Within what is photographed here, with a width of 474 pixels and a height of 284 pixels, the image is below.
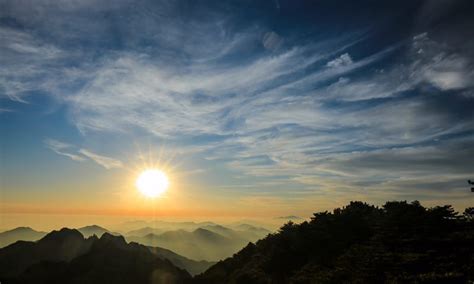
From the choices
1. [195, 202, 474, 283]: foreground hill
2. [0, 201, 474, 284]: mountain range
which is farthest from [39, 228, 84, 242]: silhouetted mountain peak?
[195, 202, 474, 283]: foreground hill

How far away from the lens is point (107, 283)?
74625 millimetres

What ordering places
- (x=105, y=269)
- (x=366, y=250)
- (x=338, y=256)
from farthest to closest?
1. (x=105, y=269)
2. (x=338, y=256)
3. (x=366, y=250)

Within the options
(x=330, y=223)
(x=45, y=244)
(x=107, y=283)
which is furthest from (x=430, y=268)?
(x=45, y=244)

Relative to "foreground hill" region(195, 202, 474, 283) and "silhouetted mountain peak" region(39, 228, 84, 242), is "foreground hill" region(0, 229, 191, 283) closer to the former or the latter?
"foreground hill" region(195, 202, 474, 283)

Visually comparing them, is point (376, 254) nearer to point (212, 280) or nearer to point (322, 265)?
point (322, 265)

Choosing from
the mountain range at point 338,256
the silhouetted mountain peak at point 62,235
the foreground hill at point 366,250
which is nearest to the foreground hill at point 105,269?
the mountain range at point 338,256

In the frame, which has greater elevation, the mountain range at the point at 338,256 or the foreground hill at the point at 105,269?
the mountain range at the point at 338,256

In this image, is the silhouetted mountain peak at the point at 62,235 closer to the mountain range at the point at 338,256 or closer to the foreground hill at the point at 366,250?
the mountain range at the point at 338,256

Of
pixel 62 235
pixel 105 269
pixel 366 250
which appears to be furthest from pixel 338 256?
pixel 62 235

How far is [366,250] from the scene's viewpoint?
43.8 metres

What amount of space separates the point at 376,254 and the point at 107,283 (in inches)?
2338

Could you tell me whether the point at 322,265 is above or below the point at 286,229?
below

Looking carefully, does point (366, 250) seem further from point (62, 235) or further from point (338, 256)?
point (62, 235)

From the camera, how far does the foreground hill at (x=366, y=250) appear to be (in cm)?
3534
